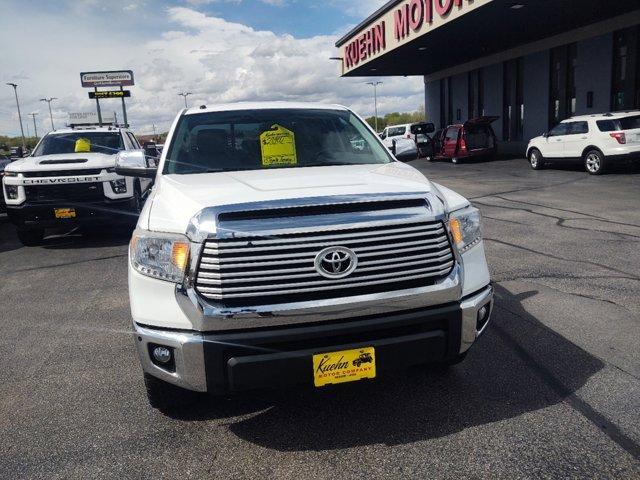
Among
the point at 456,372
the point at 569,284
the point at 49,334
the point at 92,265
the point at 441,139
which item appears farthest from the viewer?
the point at 441,139

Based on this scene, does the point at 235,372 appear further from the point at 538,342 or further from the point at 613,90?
the point at 613,90

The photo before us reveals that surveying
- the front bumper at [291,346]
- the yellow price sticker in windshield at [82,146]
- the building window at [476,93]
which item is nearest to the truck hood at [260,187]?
the front bumper at [291,346]

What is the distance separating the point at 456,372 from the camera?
3.62 metres

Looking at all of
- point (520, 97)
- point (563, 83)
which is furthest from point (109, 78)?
point (563, 83)

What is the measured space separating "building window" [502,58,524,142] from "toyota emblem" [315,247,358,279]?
86.3 feet

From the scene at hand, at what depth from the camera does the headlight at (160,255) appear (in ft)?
8.79

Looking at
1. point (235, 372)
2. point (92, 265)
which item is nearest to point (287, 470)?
point (235, 372)

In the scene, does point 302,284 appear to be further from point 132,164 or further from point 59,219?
point 59,219

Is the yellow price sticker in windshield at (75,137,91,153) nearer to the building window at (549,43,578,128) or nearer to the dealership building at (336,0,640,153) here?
the dealership building at (336,0,640,153)

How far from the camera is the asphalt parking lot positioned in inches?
106

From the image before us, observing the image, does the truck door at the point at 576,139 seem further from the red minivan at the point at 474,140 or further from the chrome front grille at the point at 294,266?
the chrome front grille at the point at 294,266

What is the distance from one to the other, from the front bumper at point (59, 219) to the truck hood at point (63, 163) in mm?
518

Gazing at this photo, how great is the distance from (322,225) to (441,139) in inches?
932

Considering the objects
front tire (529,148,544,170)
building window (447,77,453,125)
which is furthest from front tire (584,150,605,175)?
building window (447,77,453,125)
